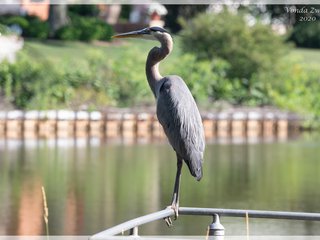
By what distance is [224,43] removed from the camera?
3594cm

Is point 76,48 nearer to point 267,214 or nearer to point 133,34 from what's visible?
point 133,34

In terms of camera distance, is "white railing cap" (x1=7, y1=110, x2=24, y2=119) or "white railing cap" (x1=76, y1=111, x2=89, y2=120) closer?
"white railing cap" (x1=7, y1=110, x2=24, y2=119)

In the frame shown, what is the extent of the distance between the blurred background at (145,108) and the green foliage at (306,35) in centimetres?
4

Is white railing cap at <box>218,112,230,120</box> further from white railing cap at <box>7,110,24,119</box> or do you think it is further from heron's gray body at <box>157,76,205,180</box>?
heron's gray body at <box>157,76,205,180</box>

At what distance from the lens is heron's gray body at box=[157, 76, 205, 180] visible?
6480 millimetres

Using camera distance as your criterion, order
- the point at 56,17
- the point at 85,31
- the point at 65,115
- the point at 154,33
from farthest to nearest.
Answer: the point at 56,17
the point at 85,31
the point at 65,115
the point at 154,33

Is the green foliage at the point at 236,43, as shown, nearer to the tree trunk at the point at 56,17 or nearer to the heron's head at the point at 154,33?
the tree trunk at the point at 56,17

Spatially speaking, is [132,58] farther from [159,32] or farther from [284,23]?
[159,32]

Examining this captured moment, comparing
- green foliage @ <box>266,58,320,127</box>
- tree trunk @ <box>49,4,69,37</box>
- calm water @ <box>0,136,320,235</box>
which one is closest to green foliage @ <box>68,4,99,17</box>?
tree trunk @ <box>49,4,69,37</box>

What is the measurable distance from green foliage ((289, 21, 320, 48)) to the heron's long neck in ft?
148

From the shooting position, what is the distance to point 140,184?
2002 centimetres

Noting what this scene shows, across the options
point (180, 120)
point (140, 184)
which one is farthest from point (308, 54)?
point (180, 120)

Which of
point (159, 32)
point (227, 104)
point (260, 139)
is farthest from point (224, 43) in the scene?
point (159, 32)

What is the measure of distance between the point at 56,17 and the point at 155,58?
40334 millimetres
